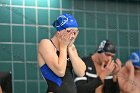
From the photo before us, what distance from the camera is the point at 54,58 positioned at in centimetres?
286

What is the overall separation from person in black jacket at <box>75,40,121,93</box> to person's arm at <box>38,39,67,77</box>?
0.84 metres

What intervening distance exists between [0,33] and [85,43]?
106cm

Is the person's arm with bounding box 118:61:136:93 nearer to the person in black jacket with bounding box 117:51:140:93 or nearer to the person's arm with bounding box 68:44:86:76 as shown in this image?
the person in black jacket with bounding box 117:51:140:93

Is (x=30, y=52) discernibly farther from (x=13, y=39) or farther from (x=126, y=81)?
(x=126, y=81)

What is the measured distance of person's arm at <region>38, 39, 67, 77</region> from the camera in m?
2.84

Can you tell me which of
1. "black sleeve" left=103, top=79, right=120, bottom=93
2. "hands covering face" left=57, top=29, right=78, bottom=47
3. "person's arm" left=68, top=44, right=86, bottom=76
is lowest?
"black sleeve" left=103, top=79, right=120, bottom=93

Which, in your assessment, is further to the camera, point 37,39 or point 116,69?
point 37,39

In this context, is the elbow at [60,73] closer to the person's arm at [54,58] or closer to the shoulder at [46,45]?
the person's arm at [54,58]

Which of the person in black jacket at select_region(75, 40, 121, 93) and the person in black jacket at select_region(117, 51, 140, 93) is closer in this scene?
the person in black jacket at select_region(75, 40, 121, 93)

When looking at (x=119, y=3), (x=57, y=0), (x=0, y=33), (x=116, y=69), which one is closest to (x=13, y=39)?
(x=0, y=33)

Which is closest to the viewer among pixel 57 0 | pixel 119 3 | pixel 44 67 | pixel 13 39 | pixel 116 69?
pixel 44 67

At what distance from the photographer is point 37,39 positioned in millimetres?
4602

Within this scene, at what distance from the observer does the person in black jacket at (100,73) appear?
368cm

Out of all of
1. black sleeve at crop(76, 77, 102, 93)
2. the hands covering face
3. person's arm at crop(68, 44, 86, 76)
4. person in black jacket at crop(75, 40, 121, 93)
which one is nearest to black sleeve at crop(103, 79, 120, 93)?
person in black jacket at crop(75, 40, 121, 93)
